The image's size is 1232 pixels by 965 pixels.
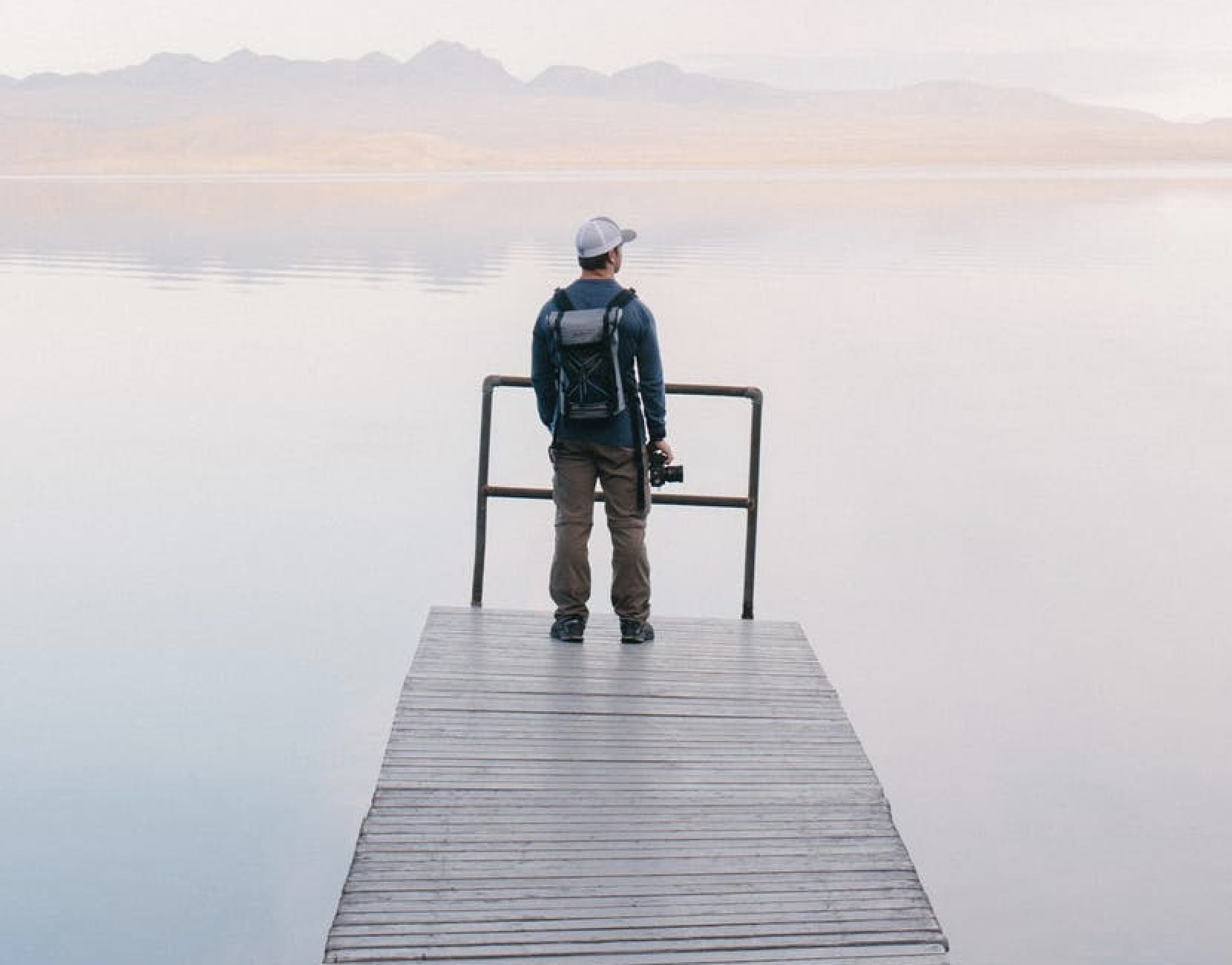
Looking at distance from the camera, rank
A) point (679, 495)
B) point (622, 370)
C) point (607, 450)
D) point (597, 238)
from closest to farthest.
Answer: point (597, 238), point (622, 370), point (607, 450), point (679, 495)

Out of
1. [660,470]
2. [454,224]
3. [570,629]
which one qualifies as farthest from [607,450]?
[454,224]

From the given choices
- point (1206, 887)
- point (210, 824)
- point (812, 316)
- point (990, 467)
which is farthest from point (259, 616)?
point (812, 316)

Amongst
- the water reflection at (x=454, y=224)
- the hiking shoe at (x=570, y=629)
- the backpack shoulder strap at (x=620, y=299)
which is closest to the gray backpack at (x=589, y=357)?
the backpack shoulder strap at (x=620, y=299)

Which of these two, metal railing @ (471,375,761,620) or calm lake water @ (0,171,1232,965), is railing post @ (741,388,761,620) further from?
calm lake water @ (0,171,1232,965)

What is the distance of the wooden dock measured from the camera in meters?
4.49

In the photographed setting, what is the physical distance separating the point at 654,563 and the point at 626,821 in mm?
7178

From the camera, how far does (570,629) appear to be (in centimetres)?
688

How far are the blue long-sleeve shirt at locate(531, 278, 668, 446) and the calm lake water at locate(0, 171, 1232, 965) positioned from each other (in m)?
2.02

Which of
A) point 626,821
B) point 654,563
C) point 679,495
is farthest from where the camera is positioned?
point 654,563

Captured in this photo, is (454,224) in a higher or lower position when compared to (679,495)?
higher

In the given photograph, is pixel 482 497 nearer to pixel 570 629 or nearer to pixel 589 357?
pixel 570 629

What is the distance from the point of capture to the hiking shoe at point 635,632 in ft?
22.8

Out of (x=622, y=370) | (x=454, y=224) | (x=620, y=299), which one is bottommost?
(x=622, y=370)

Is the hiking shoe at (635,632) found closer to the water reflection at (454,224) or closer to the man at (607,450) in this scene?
the man at (607,450)
